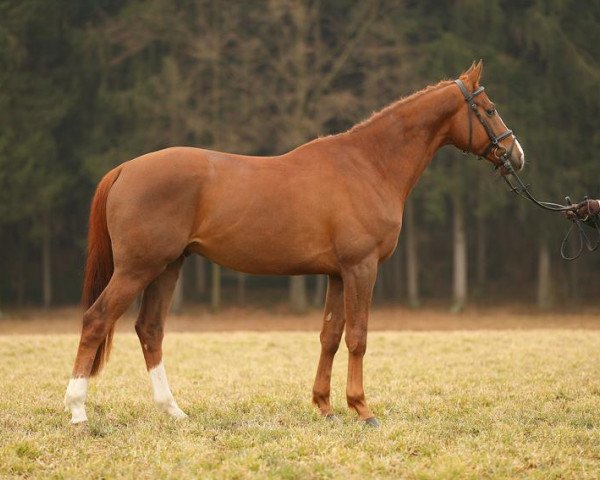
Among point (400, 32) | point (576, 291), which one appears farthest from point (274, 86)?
point (576, 291)

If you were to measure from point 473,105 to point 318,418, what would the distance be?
315 centimetres

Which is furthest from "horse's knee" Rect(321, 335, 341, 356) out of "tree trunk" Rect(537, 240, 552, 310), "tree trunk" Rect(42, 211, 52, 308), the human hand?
"tree trunk" Rect(42, 211, 52, 308)

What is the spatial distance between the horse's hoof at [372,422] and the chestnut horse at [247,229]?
2cm

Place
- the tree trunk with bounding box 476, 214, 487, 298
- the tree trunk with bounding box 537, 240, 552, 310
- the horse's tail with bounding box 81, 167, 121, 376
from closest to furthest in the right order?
the horse's tail with bounding box 81, 167, 121, 376, the tree trunk with bounding box 537, 240, 552, 310, the tree trunk with bounding box 476, 214, 487, 298

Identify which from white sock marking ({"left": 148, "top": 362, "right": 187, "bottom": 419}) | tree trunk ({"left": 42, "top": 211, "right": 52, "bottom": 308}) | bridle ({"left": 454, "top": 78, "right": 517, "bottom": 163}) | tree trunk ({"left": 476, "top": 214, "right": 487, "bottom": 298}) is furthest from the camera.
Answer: tree trunk ({"left": 476, "top": 214, "right": 487, "bottom": 298})

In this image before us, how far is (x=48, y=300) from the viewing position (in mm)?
28375

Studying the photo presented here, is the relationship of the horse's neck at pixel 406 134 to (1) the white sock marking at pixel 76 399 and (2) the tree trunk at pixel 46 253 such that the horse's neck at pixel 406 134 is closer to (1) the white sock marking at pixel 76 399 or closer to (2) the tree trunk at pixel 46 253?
(1) the white sock marking at pixel 76 399

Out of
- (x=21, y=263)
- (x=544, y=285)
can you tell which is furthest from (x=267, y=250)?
(x=21, y=263)

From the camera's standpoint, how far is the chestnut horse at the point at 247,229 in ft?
21.5

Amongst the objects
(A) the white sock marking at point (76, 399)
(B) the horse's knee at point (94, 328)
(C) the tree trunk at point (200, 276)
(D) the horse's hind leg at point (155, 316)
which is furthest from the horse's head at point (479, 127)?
(C) the tree trunk at point (200, 276)

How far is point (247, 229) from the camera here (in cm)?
675

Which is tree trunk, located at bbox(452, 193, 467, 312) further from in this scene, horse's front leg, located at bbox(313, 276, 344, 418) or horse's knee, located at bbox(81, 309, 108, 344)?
horse's knee, located at bbox(81, 309, 108, 344)

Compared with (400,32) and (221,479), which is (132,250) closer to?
(221,479)

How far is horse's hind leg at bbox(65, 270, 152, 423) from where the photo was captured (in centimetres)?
643
